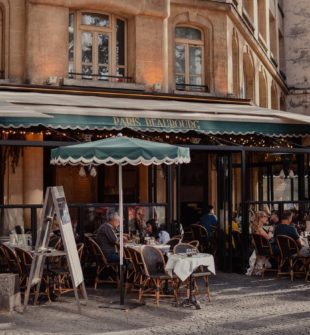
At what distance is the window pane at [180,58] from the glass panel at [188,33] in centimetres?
34

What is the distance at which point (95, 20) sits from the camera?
1822 cm

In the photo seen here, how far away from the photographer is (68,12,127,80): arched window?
58.4 ft

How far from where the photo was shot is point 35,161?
658 inches

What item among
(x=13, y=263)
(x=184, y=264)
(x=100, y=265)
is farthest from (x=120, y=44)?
(x=184, y=264)

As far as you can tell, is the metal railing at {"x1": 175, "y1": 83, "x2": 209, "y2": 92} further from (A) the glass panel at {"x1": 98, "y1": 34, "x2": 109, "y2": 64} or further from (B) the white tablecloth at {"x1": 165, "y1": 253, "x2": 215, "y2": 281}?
(B) the white tablecloth at {"x1": 165, "y1": 253, "x2": 215, "y2": 281}

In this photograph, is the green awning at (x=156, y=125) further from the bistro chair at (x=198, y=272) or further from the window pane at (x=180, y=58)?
the window pane at (x=180, y=58)

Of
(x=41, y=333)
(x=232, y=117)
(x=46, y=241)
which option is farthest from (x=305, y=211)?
(x=41, y=333)

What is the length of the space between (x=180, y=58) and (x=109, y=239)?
29.7 feet

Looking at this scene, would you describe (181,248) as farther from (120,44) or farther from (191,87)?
(191,87)

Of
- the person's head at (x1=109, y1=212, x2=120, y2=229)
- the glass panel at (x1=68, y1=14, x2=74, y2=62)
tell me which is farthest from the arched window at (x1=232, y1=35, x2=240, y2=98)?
the person's head at (x1=109, y1=212, x2=120, y2=229)

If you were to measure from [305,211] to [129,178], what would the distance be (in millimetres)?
5465

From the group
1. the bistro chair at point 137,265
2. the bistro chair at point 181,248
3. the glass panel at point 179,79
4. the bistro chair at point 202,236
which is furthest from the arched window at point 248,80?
the bistro chair at point 137,265

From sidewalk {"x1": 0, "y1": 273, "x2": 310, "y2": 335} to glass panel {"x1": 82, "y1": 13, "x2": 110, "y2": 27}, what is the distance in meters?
9.07

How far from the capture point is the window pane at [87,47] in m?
18.0
